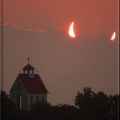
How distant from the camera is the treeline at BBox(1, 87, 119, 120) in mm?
1891

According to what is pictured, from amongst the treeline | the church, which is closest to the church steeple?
the church

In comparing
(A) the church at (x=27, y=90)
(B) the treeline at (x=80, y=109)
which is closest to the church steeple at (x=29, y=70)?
(A) the church at (x=27, y=90)

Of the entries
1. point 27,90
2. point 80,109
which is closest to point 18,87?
point 27,90

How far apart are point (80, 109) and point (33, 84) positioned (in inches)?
8.9

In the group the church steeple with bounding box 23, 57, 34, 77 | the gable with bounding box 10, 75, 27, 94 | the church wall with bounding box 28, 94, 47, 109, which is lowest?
the church wall with bounding box 28, 94, 47, 109

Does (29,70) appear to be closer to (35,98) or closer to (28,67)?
(28,67)

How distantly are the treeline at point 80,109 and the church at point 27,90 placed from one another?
2 centimetres

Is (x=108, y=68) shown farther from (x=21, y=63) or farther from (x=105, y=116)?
(x=21, y=63)

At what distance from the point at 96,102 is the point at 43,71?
26 cm

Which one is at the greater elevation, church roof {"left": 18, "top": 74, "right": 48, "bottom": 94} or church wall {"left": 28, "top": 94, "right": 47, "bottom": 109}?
church roof {"left": 18, "top": 74, "right": 48, "bottom": 94}

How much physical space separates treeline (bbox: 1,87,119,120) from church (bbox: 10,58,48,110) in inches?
0.9

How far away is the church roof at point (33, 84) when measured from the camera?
1.90 meters

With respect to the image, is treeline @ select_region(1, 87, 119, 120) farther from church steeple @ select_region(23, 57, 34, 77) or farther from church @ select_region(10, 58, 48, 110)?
church steeple @ select_region(23, 57, 34, 77)

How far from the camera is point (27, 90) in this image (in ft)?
6.26
